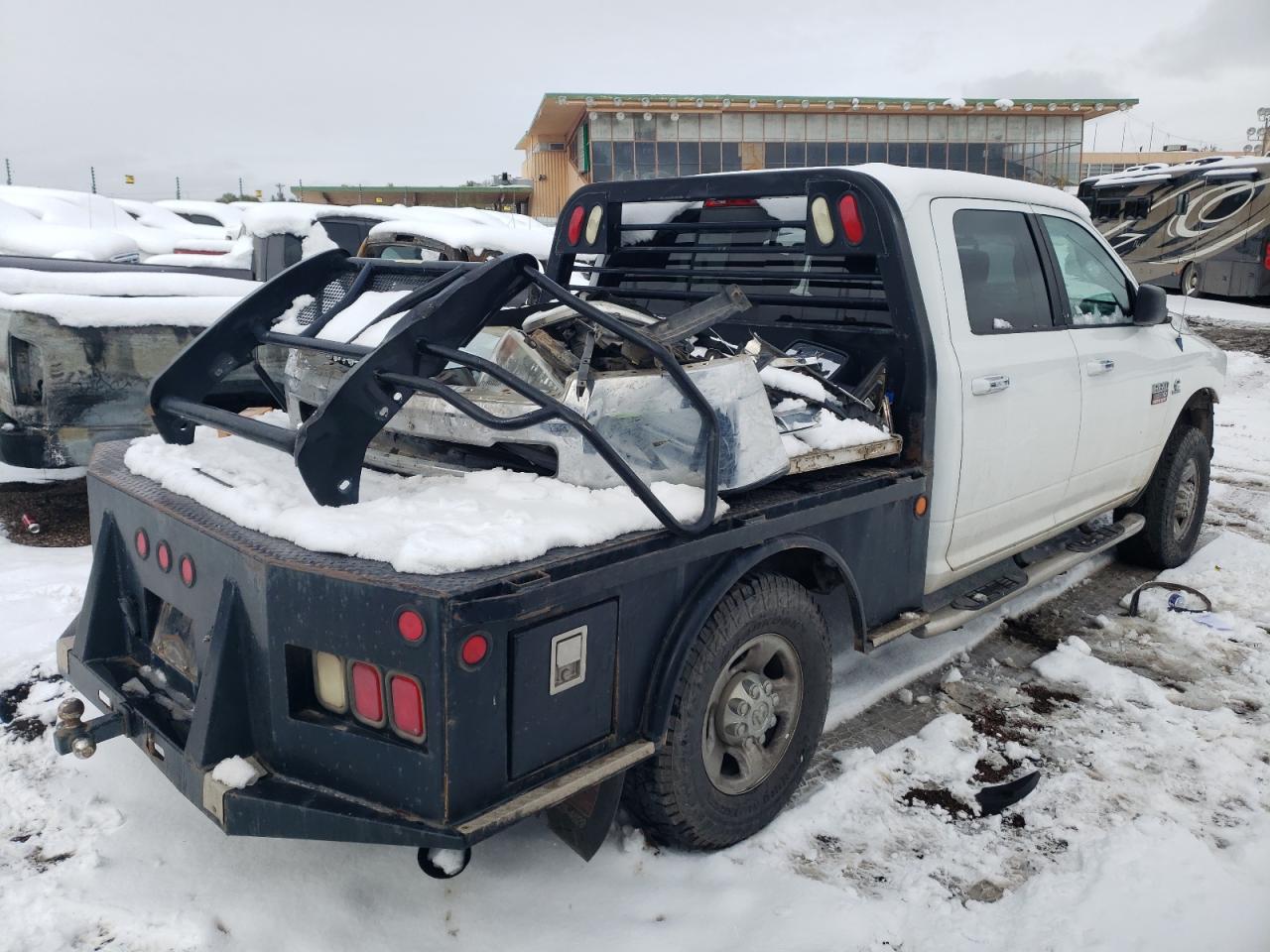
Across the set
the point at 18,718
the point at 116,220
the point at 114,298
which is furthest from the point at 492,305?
the point at 116,220

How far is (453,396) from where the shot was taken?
2.37 metres

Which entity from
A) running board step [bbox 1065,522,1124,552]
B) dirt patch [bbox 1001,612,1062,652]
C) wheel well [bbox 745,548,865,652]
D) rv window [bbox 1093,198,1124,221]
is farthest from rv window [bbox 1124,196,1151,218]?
wheel well [bbox 745,548,865,652]

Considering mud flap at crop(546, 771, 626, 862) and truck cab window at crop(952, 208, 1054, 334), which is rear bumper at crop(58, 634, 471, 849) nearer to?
mud flap at crop(546, 771, 626, 862)

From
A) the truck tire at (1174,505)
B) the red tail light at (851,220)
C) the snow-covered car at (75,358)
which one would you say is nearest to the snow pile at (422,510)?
the red tail light at (851,220)

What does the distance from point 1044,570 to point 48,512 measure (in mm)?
5694

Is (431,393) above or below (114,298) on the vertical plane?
below

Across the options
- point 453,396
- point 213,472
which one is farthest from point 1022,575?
point 213,472

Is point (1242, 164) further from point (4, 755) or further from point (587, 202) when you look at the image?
point (4, 755)

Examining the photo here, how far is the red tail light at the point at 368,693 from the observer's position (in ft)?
7.04

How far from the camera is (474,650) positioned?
2.05m

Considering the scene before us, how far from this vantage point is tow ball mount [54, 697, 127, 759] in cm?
252

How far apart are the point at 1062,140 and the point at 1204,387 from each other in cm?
3550

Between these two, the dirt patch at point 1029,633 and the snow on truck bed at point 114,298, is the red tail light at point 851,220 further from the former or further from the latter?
the snow on truck bed at point 114,298

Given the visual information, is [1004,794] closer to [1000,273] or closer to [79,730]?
[1000,273]
